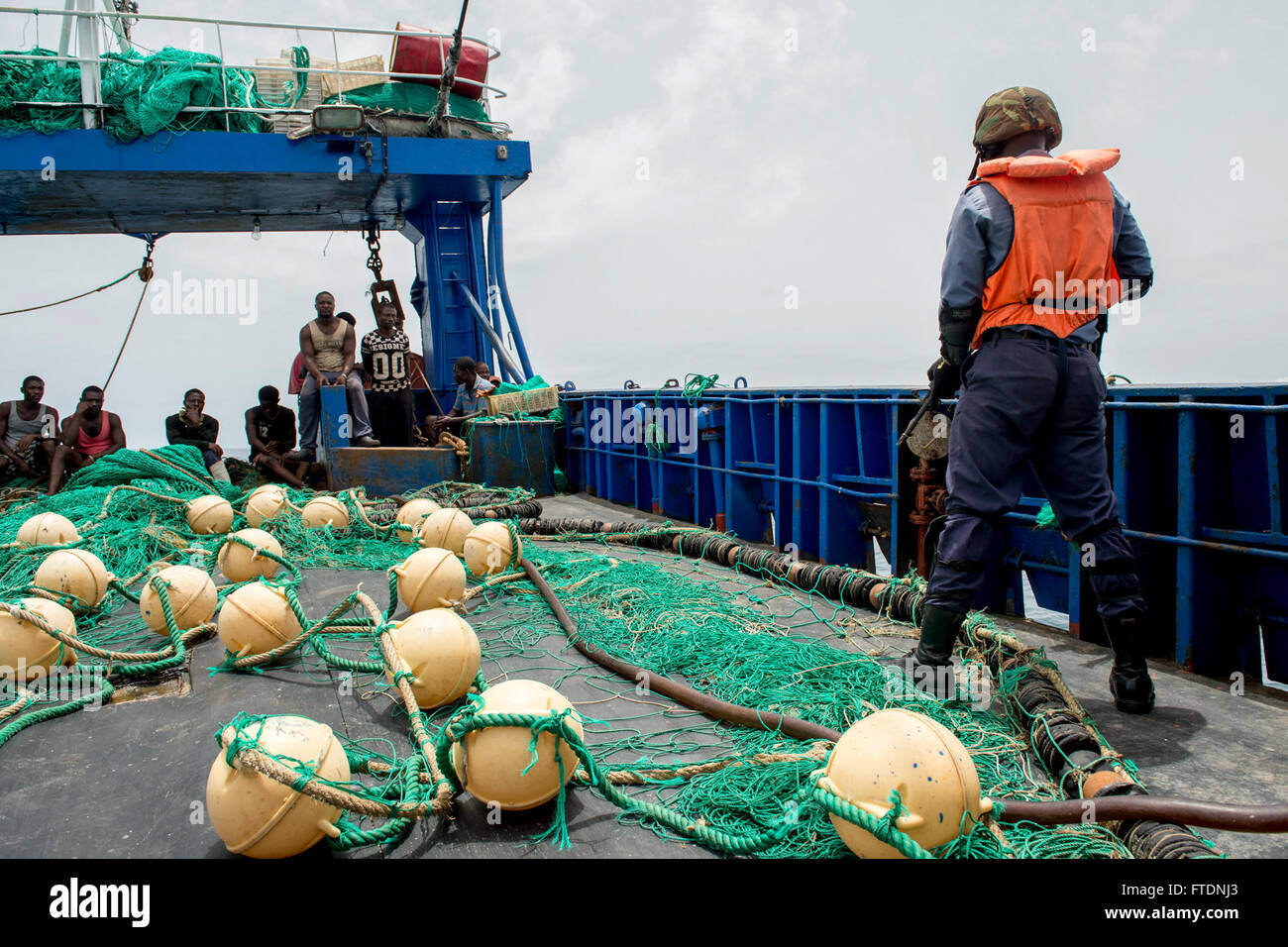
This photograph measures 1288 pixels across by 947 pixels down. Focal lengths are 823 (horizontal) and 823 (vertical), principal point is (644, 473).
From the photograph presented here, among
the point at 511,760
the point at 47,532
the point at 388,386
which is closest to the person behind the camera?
the point at 511,760

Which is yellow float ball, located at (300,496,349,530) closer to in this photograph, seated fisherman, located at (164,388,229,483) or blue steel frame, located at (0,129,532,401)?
seated fisherman, located at (164,388,229,483)

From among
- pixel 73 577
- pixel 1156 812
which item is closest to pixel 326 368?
pixel 73 577

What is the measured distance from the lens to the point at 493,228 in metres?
11.7

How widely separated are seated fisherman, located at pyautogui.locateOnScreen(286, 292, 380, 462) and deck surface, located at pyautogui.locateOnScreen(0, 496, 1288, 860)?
5.69 meters

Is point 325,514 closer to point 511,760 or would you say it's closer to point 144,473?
point 144,473

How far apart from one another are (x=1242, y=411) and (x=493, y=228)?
10168mm

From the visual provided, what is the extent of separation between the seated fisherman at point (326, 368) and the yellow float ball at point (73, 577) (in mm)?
5029

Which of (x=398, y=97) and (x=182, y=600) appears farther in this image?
(x=398, y=97)

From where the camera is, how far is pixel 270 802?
5.99ft

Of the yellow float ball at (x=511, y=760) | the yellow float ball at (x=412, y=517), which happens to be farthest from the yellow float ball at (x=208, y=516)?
the yellow float ball at (x=511, y=760)

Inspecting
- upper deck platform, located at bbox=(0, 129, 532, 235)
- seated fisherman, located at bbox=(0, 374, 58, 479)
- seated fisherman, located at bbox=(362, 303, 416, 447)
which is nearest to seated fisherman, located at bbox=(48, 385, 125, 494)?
seated fisherman, located at bbox=(0, 374, 58, 479)

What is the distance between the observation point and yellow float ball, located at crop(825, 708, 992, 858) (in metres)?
1.72

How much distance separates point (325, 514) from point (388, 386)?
453cm
